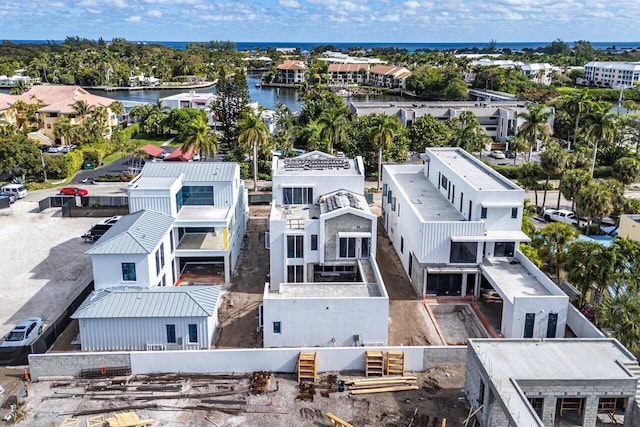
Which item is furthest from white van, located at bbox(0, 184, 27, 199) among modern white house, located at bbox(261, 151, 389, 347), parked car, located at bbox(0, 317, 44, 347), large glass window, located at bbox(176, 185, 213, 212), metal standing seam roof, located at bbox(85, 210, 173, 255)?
parked car, located at bbox(0, 317, 44, 347)

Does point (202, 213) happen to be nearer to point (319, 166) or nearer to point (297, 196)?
point (297, 196)

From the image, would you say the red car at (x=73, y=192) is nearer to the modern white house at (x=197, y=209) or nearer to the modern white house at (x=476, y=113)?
the modern white house at (x=197, y=209)

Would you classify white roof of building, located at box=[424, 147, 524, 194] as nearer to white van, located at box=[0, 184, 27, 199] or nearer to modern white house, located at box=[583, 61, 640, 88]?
white van, located at box=[0, 184, 27, 199]

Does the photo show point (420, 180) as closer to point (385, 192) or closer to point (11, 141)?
point (385, 192)

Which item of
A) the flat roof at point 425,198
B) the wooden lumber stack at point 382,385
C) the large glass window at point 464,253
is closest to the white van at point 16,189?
the flat roof at point 425,198

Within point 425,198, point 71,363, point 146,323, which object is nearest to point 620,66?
point 425,198

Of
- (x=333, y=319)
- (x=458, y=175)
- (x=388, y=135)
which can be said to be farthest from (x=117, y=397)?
(x=388, y=135)

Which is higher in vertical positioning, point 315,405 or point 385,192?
point 385,192
